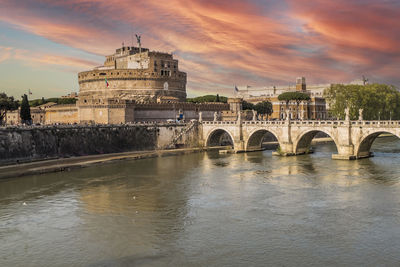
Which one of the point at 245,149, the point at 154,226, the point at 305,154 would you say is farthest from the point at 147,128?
the point at 154,226

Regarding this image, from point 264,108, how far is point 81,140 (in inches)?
2231

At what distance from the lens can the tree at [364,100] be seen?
7919 cm

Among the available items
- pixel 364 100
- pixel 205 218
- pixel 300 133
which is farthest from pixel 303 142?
pixel 205 218

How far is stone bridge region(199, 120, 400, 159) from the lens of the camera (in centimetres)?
5100

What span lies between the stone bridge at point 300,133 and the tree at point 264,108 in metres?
30.2

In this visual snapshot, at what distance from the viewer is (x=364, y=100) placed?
257 feet

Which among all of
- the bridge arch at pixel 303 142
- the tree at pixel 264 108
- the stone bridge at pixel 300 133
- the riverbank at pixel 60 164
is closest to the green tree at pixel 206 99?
the tree at pixel 264 108

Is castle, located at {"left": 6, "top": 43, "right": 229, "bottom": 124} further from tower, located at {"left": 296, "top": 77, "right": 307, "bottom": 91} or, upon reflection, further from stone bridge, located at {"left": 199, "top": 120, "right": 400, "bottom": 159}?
tower, located at {"left": 296, "top": 77, "right": 307, "bottom": 91}

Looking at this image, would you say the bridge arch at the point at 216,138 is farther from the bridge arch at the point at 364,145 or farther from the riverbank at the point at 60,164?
the bridge arch at the point at 364,145

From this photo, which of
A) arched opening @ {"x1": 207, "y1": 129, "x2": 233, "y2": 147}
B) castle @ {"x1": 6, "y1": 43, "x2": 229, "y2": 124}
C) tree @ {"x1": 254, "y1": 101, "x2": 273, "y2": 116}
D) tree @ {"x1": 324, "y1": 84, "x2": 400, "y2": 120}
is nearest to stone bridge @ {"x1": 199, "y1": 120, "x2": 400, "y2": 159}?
arched opening @ {"x1": 207, "y1": 129, "x2": 233, "y2": 147}

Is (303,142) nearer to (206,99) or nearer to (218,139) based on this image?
(218,139)

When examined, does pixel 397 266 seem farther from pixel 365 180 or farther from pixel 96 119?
pixel 96 119

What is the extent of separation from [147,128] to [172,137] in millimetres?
5045

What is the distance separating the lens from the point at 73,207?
103ft
